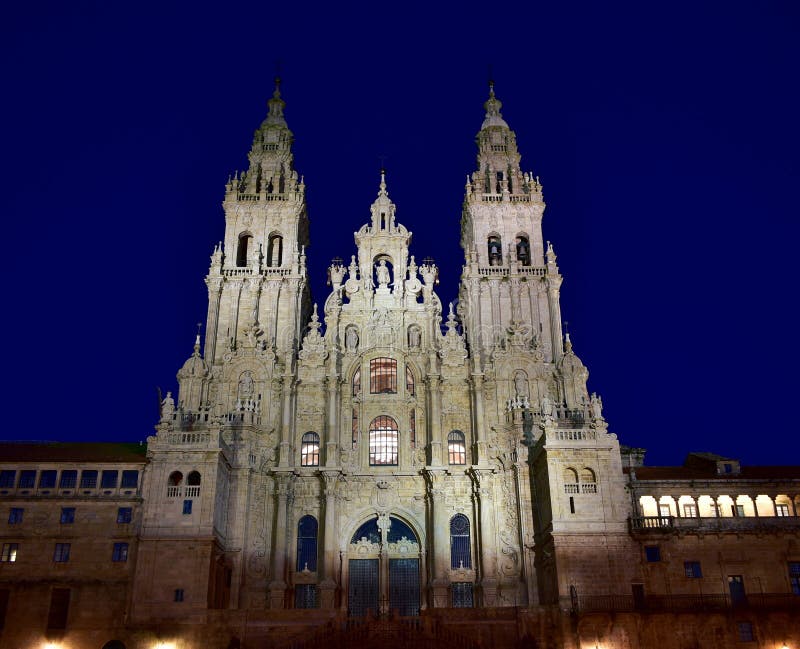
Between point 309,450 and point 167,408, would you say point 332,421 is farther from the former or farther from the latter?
point 167,408

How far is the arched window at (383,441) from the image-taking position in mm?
50719

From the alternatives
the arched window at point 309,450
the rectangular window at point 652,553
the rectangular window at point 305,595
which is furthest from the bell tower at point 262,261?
the rectangular window at point 652,553

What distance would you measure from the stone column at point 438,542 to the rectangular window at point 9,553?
23324mm

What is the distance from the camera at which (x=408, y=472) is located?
163 feet

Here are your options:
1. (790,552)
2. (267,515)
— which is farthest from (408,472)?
(790,552)

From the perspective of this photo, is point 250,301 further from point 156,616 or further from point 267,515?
point 156,616

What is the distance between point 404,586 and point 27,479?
2303cm

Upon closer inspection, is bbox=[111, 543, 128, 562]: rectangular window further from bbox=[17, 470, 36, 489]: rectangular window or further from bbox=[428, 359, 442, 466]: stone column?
bbox=[428, 359, 442, 466]: stone column

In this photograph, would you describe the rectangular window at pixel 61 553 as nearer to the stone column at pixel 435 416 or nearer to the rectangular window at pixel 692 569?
the stone column at pixel 435 416

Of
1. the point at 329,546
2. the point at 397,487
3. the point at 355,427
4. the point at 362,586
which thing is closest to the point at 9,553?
the point at 329,546

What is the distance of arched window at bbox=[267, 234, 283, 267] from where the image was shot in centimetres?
5857

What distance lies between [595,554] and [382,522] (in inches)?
550

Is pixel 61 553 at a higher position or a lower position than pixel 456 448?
lower

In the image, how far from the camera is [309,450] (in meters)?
51.0
